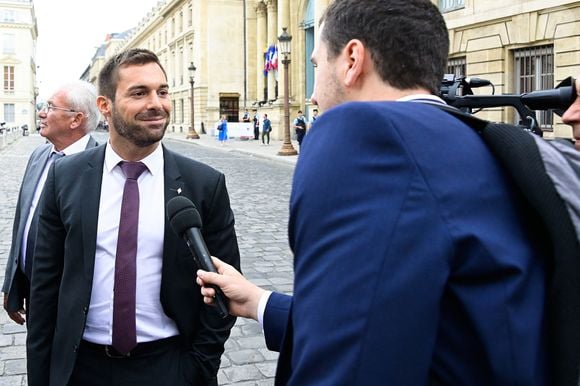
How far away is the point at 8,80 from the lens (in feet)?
306

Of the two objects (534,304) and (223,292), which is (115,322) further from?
(534,304)

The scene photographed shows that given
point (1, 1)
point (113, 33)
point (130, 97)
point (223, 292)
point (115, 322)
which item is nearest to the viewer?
point (223, 292)

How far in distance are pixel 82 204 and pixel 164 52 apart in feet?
235

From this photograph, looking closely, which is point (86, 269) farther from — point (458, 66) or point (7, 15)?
point (7, 15)

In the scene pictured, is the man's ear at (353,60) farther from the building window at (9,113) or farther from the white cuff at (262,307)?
the building window at (9,113)

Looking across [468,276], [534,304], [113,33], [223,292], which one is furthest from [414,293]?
[113,33]

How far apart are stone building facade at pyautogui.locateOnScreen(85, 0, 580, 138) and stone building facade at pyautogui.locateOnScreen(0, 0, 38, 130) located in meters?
17.6

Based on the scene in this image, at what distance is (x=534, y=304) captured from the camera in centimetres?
124

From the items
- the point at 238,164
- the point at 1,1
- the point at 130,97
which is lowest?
the point at 238,164

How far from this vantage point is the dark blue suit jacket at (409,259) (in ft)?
3.80

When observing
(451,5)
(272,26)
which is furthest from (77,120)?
(272,26)

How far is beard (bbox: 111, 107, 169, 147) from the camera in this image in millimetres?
2662

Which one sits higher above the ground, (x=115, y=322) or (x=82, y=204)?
(x=82, y=204)

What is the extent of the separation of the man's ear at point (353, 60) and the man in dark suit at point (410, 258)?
164mm
